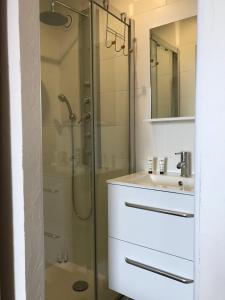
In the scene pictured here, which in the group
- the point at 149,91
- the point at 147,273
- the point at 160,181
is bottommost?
the point at 147,273

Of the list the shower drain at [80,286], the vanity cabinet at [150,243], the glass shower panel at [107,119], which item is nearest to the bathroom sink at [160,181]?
the vanity cabinet at [150,243]

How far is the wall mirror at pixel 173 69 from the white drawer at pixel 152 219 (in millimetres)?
663

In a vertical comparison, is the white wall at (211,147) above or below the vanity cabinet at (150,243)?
above

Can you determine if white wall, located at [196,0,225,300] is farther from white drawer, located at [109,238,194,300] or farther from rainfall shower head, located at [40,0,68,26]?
rainfall shower head, located at [40,0,68,26]

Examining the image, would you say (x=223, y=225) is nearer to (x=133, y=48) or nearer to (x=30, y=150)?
(x=30, y=150)

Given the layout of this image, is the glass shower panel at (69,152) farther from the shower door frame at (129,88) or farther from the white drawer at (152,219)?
the white drawer at (152,219)

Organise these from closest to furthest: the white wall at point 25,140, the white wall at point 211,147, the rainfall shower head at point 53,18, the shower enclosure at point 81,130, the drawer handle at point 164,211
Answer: the white wall at point 25,140 < the white wall at point 211,147 < the drawer handle at point 164,211 < the rainfall shower head at point 53,18 < the shower enclosure at point 81,130

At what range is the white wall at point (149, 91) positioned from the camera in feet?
6.11

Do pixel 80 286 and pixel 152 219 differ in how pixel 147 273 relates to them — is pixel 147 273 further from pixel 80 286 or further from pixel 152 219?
pixel 80 286

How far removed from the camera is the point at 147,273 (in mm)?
1545

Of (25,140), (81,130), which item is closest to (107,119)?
(81,130)

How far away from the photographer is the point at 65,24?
1957 millimetres

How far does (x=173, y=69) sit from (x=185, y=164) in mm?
688

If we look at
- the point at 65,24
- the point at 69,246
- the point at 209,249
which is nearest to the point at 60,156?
the point at 69,246
